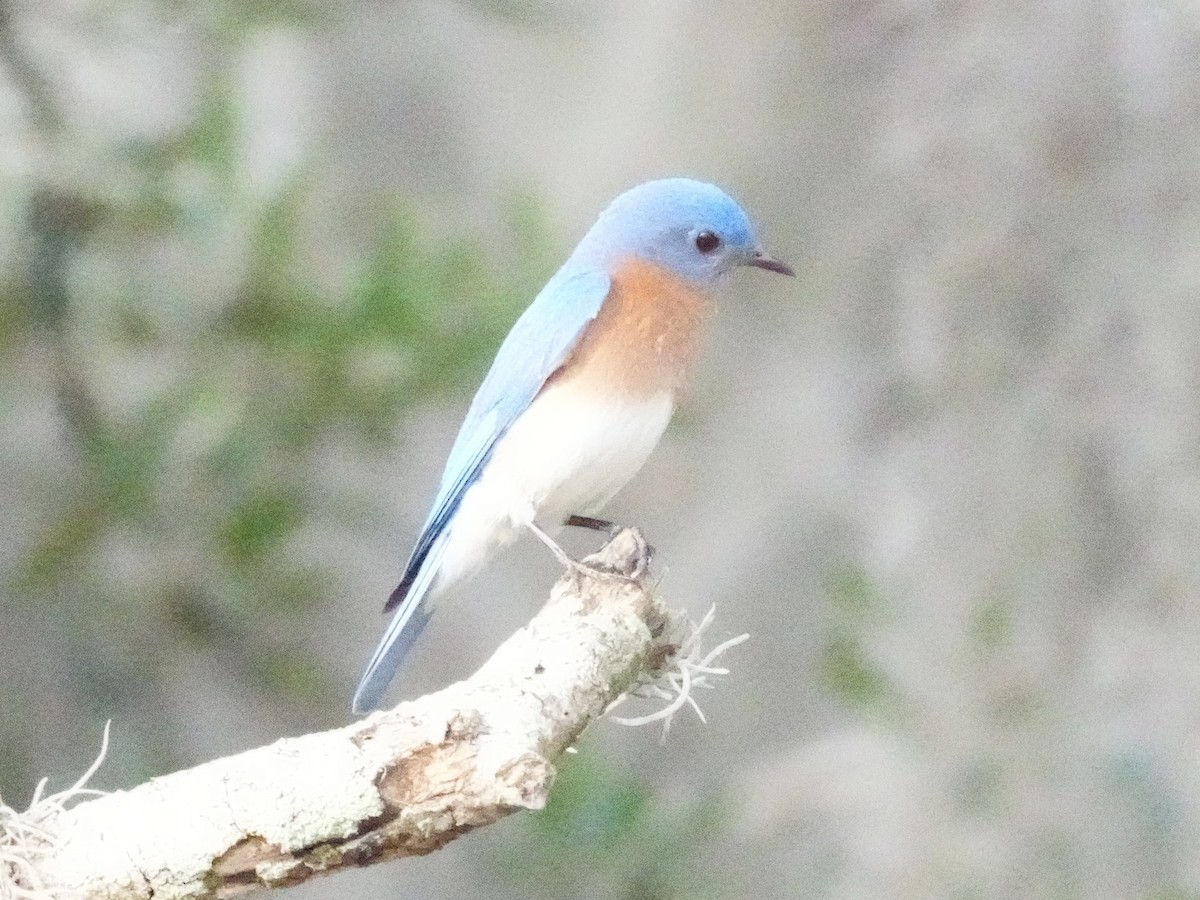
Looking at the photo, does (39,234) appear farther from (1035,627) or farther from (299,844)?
(1035,627)

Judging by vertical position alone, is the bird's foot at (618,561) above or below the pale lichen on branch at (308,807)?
below

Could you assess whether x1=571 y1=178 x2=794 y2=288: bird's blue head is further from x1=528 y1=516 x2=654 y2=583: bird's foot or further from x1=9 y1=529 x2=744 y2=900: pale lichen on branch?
x1=9 y1=529 x2=744 y2=900: pale lichen on branch

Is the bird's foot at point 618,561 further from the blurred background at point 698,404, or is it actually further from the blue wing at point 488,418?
the blurred background at point 698,404

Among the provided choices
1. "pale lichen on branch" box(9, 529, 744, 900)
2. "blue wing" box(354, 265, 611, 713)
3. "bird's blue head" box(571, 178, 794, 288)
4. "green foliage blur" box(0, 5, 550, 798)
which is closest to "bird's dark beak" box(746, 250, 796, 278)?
"bird's blue head" box(571, 178, 794, 288)

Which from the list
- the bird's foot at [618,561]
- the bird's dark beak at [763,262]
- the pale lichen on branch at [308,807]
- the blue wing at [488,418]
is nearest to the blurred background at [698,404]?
the blue wing at [488,418]

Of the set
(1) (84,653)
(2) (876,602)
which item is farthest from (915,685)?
(1) (84,653)

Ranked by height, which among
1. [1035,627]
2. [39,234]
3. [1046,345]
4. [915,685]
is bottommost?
[915,685]

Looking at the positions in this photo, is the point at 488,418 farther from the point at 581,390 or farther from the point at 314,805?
the point at 314,805
